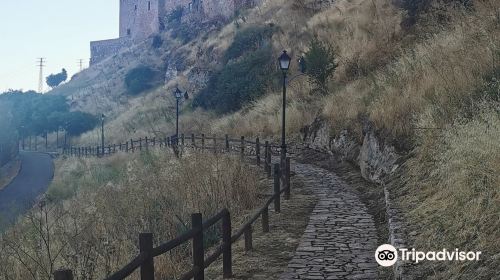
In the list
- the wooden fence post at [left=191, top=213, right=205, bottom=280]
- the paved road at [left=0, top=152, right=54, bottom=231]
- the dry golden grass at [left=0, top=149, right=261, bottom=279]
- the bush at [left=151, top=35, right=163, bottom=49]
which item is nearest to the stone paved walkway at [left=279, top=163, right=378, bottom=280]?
the wooden fence post at [left=191, top=213, right=205, bottom=280]

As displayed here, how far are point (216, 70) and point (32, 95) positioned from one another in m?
40.6

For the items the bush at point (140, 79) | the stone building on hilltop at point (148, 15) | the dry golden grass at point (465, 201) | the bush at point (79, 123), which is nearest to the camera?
the dry golden grass at point (465, 201)

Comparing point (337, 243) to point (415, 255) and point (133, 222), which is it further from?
point (133, 222)

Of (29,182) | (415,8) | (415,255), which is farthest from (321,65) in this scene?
(29,182)

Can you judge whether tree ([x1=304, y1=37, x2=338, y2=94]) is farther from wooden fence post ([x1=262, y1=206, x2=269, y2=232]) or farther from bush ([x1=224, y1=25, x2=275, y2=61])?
bush ([x1=224, y1=25, x2=275, y2=61])

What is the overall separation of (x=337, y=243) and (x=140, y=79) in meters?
56.5

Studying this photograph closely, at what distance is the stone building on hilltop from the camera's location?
55.7m

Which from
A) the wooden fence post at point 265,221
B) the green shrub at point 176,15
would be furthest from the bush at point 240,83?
the green shrub at point 176,15

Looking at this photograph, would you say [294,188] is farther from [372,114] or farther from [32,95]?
[32,95]

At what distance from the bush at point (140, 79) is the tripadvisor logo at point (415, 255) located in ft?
184

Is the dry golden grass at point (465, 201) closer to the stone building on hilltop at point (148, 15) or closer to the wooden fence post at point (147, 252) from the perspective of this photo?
the wooden fence post at point (147, 252)

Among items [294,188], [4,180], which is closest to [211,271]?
[294,188]

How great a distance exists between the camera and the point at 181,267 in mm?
6605

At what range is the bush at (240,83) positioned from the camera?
28.8 metres
